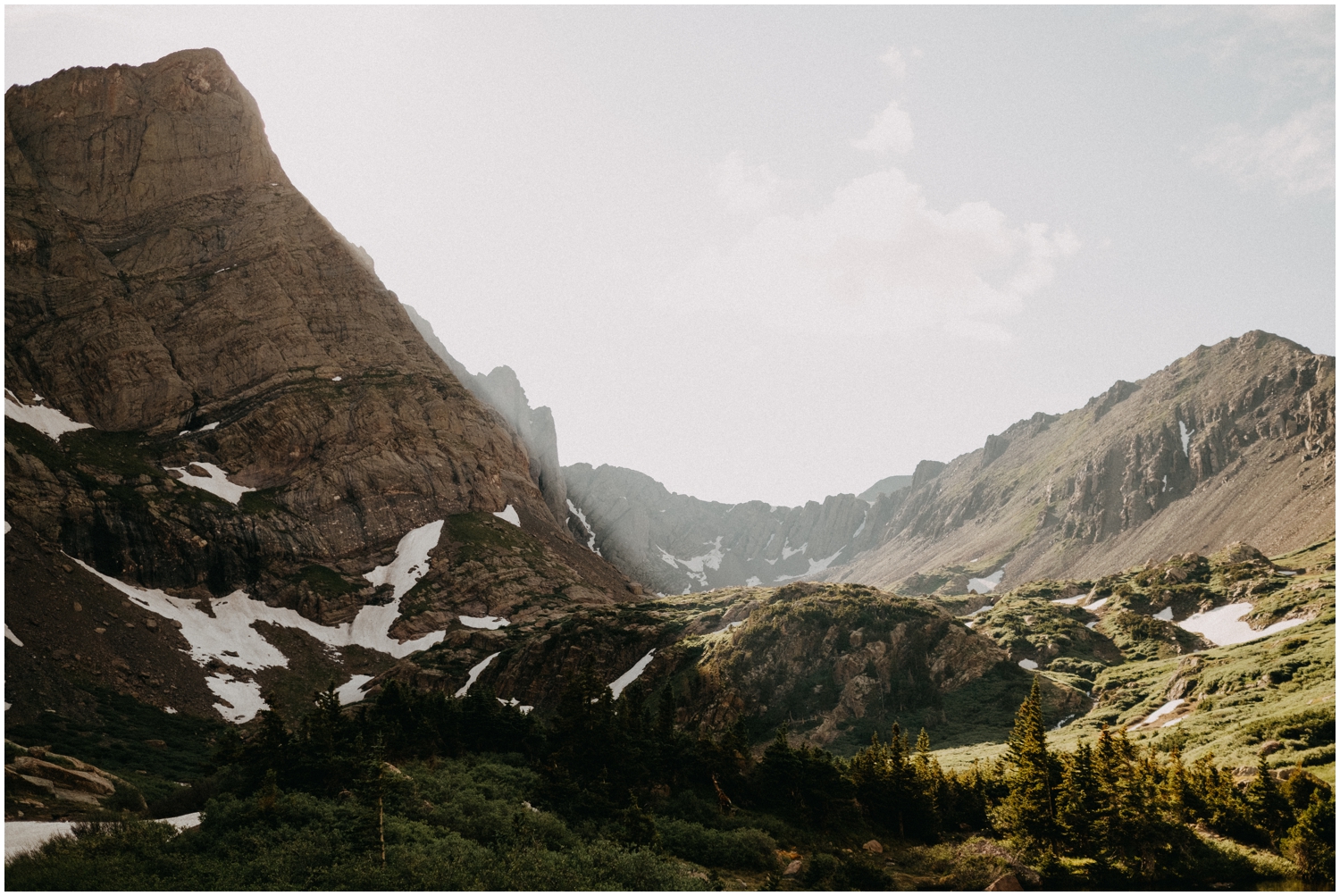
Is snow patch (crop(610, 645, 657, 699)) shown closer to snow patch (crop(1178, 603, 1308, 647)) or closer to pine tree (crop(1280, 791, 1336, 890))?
pine tree (crop(1280, 791, 1336, 890))

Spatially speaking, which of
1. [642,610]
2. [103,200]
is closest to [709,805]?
[642,610]

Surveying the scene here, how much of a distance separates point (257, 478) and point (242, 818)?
290 feet

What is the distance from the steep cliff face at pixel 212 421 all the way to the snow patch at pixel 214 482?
349 millimetres

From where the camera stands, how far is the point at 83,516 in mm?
76750

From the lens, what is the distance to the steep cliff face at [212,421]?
248 ft

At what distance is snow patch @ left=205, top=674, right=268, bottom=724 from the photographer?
63.1 m

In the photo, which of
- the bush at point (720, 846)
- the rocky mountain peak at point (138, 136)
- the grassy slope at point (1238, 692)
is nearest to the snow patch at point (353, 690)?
the bush at point (720, 846)

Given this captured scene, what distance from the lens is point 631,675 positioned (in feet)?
242

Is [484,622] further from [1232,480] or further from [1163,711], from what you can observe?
[1232,480]

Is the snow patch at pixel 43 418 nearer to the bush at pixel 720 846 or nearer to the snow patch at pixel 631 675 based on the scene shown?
the snow patch at pixel 631 675

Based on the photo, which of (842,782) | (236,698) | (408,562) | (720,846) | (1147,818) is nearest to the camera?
(1147,818)

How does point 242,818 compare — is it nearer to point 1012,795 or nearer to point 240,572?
point 1012,795

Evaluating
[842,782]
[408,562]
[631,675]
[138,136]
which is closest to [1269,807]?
[842,782]

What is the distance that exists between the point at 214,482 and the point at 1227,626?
12637 cm
